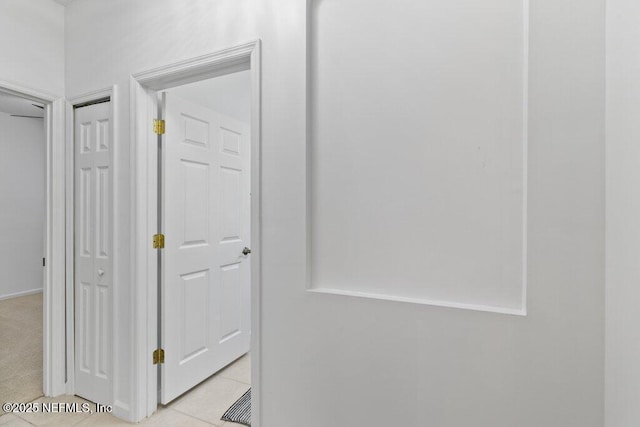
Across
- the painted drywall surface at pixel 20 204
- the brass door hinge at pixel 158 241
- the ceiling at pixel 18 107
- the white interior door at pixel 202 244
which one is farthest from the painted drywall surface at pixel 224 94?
the painted drywall surface at pixel 20 204

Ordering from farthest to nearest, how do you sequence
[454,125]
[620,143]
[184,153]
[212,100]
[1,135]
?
[1,135] < [212,100] < [184,153] < [454,125] < [620,143]

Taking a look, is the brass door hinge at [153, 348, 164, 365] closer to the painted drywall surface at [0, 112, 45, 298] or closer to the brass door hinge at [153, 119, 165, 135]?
the brass door hinge at [153, 119, 165, 135]

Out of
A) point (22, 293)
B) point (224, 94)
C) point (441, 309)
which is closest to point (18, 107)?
point (22, 293)

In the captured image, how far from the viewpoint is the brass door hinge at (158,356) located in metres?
1.90

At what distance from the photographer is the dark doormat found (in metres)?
1.85

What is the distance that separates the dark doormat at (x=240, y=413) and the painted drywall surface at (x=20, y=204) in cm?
460

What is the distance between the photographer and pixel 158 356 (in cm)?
193

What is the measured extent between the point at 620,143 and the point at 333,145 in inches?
37.4

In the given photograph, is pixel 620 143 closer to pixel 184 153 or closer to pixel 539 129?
pixel 539 129

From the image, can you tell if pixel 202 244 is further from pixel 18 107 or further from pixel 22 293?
pixel 22 293

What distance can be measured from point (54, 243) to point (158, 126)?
3.54 feet

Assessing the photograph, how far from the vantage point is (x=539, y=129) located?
3.44 feet

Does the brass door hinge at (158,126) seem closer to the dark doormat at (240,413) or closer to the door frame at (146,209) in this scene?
the door frame at (146,209)

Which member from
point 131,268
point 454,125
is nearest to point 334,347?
point 454,125
